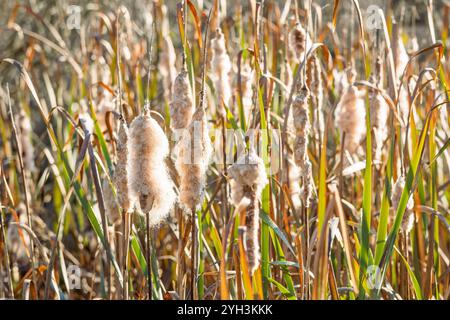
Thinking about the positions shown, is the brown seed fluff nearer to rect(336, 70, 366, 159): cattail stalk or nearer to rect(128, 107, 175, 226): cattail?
rect(128, 107, 175, 226): cattail

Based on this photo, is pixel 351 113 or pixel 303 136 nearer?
pixel 303 136

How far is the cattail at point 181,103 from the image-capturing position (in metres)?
1.26

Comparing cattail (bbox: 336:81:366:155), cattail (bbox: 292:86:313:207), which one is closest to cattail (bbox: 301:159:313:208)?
cattail (bbox: 292:86:313:207)

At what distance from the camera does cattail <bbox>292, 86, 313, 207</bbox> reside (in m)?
1.32

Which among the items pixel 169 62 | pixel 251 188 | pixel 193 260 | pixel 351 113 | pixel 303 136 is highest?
pixel 169 62

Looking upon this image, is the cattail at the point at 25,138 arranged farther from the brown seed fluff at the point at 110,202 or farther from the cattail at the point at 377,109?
the cattail at the point at 377,109

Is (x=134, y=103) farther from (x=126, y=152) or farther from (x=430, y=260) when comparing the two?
(x=430, y=260)

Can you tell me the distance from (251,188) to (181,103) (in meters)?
0.29

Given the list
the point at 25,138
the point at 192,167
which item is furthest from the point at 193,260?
the point at 25,138

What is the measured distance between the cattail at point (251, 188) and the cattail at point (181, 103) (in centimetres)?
24

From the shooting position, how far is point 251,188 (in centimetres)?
108

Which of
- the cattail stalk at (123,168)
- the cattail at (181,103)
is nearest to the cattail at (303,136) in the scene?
the cattail at (181,103)

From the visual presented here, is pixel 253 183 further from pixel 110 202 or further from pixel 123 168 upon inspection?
pixel 110 202

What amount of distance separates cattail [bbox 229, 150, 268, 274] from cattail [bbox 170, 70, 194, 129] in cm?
A: 24
